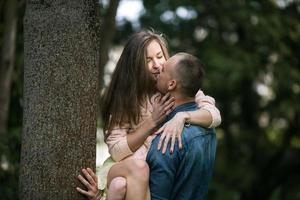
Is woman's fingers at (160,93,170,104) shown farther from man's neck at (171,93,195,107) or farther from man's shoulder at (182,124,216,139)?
man's shoulder at (182,124,216,139)

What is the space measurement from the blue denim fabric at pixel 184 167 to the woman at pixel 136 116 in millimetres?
54

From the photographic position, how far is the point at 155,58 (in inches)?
167

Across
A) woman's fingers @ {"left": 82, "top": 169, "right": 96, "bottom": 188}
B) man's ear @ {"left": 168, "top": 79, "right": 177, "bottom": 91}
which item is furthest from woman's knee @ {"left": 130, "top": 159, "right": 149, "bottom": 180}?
man's ear @ {"left": 168, "top": 79, "right": 177, "bottom": 91}

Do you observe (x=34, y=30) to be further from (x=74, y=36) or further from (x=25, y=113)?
(x=25, y=113)

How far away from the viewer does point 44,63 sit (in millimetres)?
3723

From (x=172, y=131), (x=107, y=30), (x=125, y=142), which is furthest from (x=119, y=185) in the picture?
(x=107, y=30)

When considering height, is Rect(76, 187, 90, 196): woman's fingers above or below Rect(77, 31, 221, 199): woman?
below

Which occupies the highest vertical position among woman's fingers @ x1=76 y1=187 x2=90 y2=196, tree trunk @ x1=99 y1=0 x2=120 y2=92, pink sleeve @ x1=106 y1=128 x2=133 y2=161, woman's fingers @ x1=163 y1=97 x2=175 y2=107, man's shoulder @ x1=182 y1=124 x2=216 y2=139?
tree trunk @ x1=99 y1=0 x2=120 y2=92

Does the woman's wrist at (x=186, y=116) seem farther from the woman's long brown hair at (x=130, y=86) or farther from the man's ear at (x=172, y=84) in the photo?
the woman's long brown hair at (x=130, y=86)

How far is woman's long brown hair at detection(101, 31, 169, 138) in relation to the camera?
13.3ft

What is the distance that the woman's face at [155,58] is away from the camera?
419 cm

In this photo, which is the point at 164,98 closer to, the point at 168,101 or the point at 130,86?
the point at 168,101

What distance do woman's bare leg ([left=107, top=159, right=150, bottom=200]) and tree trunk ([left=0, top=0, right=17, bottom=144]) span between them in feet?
9.78

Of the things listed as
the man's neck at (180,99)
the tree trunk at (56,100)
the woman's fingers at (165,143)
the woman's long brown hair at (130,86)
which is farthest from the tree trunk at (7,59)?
the woman's fingers at (165,143)
